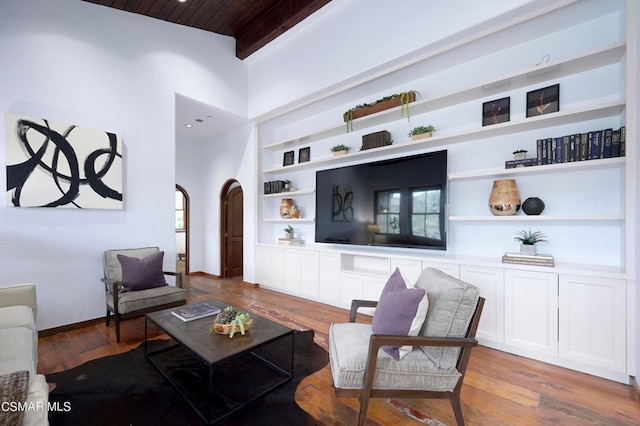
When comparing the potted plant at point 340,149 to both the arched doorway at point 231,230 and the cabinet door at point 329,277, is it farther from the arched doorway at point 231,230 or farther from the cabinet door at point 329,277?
the arched doorway at point 231,230

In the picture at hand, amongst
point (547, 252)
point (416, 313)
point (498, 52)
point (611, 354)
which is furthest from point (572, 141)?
point (416, 313)

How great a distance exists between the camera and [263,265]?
5004mm

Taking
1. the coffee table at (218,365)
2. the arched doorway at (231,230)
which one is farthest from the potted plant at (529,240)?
the arched doorway at (231,230)

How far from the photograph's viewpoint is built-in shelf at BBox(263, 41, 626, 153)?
2.37 metres

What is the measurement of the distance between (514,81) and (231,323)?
10.9ft

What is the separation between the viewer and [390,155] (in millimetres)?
3875

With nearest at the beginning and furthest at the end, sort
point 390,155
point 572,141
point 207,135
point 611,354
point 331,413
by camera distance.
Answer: point 331,413
point 611,354
point 572,141
point 390,155
point 207,135

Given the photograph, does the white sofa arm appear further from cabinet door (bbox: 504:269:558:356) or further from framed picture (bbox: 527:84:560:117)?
framed picture (bbox: 527:84:560:117)

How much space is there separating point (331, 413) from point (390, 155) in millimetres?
3023

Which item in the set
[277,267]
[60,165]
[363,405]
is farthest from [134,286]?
[363,405]

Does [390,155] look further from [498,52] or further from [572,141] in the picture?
[572,141]

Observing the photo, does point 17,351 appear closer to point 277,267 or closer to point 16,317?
point 16,317

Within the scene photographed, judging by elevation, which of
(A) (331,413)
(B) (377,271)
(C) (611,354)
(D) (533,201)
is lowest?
(A) (331,413)

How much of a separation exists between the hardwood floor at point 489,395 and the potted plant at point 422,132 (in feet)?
7.55
